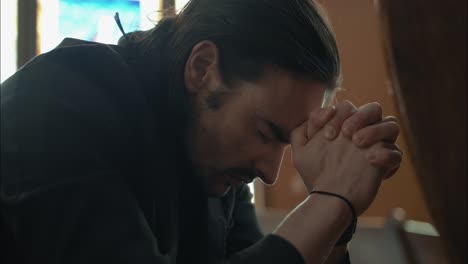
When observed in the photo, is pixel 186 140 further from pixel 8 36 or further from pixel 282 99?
pixel 8 36

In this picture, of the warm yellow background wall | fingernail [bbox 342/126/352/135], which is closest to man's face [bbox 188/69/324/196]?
fingernail [bbox 342/126/352/135]

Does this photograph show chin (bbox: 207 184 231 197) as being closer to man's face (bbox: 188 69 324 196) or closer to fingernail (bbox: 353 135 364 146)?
man's face (bbox: 188 69 324 196)

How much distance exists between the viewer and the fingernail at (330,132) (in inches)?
33.4

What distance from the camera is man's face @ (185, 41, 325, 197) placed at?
0.93 m

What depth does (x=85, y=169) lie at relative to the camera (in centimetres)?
70

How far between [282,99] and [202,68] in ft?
0.55

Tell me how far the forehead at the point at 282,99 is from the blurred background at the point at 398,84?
0.50ft

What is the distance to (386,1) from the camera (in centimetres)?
34

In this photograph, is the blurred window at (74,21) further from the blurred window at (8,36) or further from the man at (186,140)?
the man at (186,140)

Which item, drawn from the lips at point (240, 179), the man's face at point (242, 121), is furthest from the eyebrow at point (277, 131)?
the lips at point (240, 179)

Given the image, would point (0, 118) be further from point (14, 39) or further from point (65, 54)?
point (14, 39)

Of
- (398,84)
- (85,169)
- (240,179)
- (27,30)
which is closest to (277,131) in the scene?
(240,179)

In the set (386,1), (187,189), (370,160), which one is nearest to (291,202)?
(187,189)

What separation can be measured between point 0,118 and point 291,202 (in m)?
2.32
